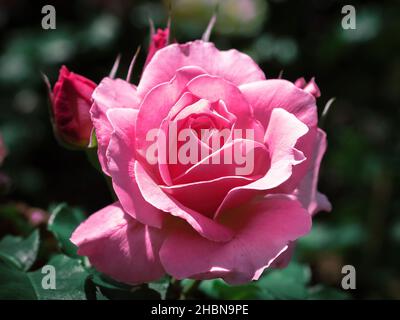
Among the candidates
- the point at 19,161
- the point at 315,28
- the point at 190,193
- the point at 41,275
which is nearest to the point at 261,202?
the point at 190,193

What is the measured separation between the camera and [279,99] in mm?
650

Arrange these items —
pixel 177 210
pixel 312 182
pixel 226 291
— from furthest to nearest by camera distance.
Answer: pixel 226 291
pixel 312 182
pixel 177 210

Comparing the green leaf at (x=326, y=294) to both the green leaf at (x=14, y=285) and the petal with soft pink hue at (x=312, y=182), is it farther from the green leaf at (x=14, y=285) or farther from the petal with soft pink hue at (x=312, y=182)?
the green leaf at (x=14, y=285)

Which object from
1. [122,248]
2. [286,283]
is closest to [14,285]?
[122,248]

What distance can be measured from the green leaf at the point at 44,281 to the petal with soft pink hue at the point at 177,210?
141 millimetres

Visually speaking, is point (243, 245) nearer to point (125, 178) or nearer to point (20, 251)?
point (125, 178)

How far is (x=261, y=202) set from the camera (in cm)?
64

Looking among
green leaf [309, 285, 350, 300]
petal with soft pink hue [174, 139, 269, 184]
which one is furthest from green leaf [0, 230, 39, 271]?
green leaf [309, 285, 350, 300]

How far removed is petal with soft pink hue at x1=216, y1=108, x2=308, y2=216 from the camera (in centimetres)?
59

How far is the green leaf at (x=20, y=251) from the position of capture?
740 millimetres

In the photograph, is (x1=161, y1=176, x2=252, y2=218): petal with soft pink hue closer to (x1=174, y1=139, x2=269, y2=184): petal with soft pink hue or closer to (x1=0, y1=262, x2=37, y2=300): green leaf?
(x1=174, y1=139, x2=269, y2=184): petal with soft pink hue

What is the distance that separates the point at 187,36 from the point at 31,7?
82 cm

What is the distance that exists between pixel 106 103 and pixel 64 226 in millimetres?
220
